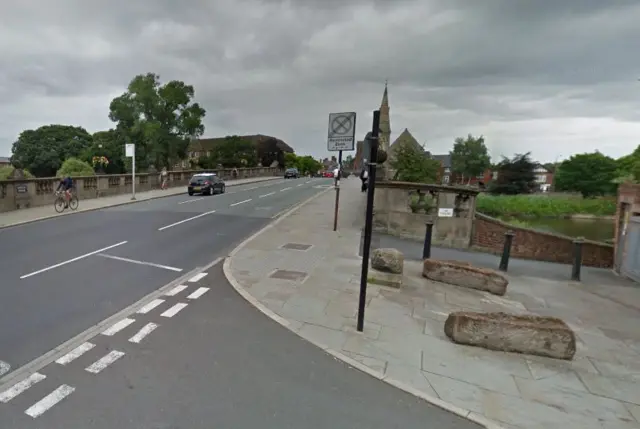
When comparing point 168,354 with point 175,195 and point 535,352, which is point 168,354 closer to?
point 535,352

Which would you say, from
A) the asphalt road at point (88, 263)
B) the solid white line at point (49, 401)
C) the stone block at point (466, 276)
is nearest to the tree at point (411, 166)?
the asphalt road at point (88, 263)

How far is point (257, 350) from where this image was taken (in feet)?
13.7

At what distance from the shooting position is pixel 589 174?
66000 millimetres

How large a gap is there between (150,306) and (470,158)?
96624mm

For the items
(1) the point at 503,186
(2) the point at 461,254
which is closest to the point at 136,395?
(2) the point at 461,254

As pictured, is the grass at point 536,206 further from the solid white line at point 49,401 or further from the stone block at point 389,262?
the solid white line at point 49,401

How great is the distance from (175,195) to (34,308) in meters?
19.6

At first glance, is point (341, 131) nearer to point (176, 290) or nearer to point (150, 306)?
point (176, 290)

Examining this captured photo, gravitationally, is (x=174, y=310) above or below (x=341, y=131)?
below

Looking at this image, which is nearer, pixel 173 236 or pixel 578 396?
pixel 578 396

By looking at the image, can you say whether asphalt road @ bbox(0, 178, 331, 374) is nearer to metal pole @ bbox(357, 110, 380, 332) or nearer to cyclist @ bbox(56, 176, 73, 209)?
cyclist @ bbox(56, 176, 73, 209)

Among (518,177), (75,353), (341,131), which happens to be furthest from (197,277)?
(518,177)

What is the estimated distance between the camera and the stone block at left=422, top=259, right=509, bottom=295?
6961 mm

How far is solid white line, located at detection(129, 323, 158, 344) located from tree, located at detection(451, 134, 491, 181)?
94.4 m
